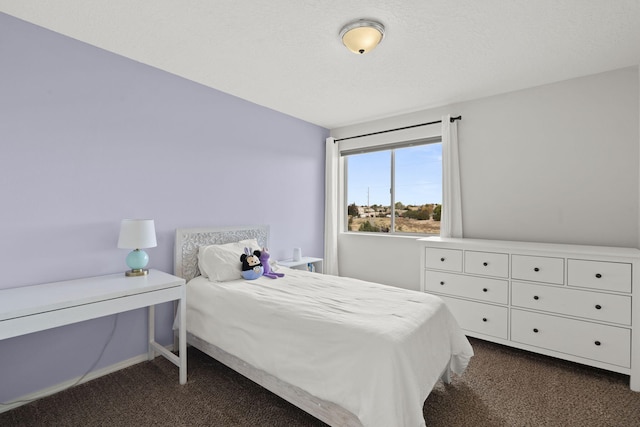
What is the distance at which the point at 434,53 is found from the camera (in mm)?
2373

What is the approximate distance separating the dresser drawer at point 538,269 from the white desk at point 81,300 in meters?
2.77

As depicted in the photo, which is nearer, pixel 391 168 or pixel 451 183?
pixel 451 183

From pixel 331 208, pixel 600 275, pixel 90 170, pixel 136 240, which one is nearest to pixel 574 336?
pixel 600 275

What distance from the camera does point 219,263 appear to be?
2.68m

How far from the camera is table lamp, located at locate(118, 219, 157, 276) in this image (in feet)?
7.21

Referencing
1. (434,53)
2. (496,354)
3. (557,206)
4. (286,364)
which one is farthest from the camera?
(557,206)

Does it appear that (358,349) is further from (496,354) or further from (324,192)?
(324,192)

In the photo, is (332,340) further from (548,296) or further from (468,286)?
(548,296)

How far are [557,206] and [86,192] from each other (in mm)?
4102

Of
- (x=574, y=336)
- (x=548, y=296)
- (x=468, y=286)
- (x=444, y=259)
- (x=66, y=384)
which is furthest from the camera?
(x=444, y=259)

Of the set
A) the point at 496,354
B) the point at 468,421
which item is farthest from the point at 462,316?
the point at 468,421

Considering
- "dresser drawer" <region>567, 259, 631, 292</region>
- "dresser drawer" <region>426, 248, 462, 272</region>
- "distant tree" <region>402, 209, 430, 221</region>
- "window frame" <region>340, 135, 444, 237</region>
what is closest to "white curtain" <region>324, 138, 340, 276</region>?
"window frame" <region>340, 135, 444, 237</region>

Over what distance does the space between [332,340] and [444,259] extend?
5.99 feet

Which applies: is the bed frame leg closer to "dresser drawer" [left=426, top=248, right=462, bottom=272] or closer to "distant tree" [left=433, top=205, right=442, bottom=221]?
"dresser drawer" [left=426, top=248, right=462, bottom=272]
